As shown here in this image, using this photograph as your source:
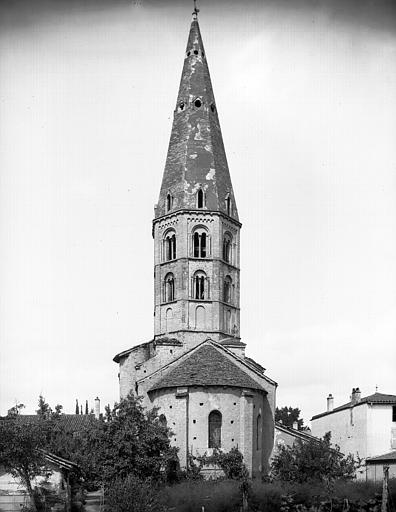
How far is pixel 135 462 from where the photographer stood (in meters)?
49.0

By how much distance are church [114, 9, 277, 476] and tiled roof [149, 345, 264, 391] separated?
2.9 inches

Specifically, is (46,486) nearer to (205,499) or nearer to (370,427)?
(205,499)

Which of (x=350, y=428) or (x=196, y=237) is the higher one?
(x=196, y=237)

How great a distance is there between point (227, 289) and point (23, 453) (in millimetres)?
30003

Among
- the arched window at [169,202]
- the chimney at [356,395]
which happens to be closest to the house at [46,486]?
the arched window at [169,202]

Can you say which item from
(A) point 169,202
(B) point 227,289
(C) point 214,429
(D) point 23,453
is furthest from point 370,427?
(D) point 23,453

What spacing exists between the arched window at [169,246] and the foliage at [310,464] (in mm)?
17218

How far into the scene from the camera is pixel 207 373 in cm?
5731

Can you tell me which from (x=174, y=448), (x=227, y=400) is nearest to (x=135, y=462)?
(x=174, y=448)

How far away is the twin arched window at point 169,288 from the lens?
211 feet

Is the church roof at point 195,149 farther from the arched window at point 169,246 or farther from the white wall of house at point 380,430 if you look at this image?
the white wall of house at point 380,430

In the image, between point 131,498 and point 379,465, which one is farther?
point 379,465

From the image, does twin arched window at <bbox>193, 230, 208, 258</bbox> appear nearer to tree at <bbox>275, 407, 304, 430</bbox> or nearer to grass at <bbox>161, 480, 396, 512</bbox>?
grass at <bbox>161, 480, 396, 512</bbox>

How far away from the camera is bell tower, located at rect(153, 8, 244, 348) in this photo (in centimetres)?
6334
